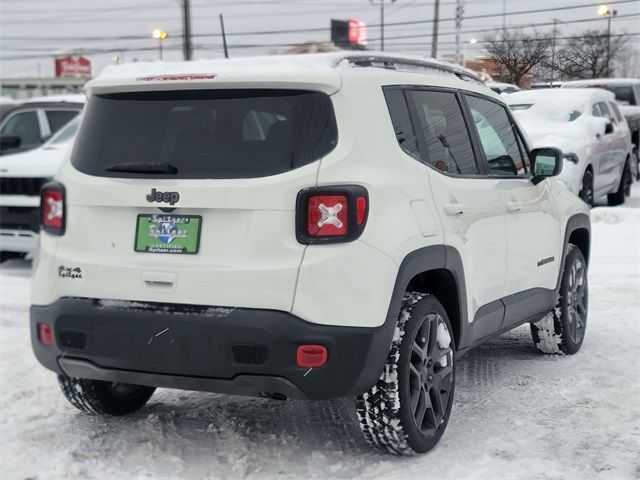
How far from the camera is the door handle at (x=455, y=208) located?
177 inches

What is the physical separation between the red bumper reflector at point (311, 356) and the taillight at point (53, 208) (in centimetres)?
131

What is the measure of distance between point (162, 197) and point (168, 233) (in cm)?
16

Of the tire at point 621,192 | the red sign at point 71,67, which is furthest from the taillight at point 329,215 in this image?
the red sign at point 71,67

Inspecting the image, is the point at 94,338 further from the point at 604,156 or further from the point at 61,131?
the point at 604,156

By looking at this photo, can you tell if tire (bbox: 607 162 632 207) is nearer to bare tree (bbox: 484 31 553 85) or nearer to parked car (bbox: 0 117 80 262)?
parked car (bbox: 0 117 80 262)

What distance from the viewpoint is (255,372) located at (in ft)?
12.8

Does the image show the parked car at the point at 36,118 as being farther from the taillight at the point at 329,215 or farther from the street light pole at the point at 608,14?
the taillight at the point at 329,215

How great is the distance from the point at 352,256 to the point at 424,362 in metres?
0.80

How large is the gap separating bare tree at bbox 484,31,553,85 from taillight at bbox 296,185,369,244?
276 cm

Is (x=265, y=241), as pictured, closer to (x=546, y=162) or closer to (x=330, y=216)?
(x=330, y=216)

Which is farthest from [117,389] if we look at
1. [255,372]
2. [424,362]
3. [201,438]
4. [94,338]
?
[424,362]

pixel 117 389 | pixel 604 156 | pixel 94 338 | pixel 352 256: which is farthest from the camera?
pixel 604 156

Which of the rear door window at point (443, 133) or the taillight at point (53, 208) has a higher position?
the rear door window at point (443, 133)

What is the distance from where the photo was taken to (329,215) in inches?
151
